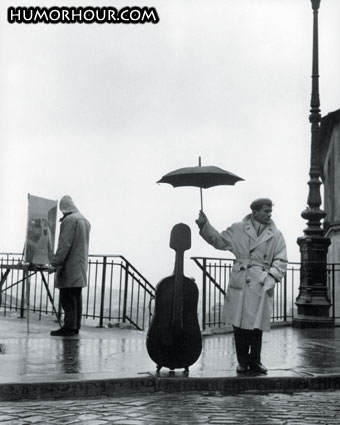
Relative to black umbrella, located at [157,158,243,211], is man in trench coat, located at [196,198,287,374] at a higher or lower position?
lower

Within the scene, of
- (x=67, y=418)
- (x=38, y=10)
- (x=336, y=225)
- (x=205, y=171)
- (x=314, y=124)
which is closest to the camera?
(x=67, y=418)

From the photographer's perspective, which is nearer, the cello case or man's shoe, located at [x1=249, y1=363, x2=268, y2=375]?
the cello case

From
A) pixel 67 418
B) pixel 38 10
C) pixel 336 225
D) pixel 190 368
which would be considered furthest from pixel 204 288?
pixel 336 225

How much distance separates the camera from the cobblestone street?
5.16m

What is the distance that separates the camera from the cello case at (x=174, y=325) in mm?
6980

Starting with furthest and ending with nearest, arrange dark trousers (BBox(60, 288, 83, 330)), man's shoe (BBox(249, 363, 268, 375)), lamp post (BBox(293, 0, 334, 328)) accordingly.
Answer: lamp post (BBox(293, 0, 334, 328)) → dark trousers (BBox(60, 288, 83, 330)) → man's shoe (BBox(249, 363, 268, 375))

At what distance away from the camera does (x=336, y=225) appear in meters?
23.6

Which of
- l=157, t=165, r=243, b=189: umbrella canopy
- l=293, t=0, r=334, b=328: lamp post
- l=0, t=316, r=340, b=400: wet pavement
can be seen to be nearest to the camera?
l=0, t=316, r=340, b=400: wet pavement

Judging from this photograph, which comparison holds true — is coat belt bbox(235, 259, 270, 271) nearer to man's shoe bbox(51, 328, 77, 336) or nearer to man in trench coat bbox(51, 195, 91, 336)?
man in trench coat bbox(51, 195, 91, 336)

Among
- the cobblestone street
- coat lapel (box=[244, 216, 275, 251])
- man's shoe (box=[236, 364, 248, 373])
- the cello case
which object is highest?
coat lapel (box=[244, 216, 275, 251])

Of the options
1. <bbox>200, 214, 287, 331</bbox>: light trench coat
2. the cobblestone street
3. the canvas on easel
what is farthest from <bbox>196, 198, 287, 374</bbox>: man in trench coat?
the canvas on easel

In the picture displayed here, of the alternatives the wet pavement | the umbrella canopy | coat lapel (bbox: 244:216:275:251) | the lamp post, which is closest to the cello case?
the wet pavement

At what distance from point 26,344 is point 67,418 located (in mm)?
4273

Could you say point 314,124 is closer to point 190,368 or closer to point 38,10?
point 38,10
